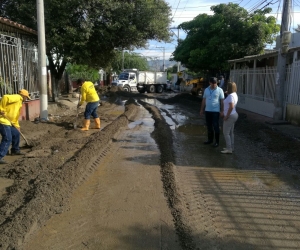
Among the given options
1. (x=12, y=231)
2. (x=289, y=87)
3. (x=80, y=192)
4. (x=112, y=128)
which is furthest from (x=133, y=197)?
(x=289, y=87)

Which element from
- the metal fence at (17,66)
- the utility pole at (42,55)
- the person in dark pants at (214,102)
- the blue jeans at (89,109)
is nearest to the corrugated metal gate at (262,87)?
the person in dark pants at (214,102)

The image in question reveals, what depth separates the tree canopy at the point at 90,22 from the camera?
1390 centimetres

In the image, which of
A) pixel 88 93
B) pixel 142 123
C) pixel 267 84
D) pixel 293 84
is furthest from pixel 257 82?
pixel 88 93

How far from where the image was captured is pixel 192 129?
10.7 meters

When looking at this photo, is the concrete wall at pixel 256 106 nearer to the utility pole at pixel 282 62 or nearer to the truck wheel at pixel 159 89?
the utility pole at pixel 282 62

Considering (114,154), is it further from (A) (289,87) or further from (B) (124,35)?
(B) (124,35)

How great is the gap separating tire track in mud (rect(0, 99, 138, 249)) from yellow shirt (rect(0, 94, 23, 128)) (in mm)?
871

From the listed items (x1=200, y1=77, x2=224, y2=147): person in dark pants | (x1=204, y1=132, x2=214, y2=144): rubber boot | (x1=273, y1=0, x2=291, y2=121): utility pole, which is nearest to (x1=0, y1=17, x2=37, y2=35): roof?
(x1=200, y1=77, x2=224, y2=147): person in dark pants

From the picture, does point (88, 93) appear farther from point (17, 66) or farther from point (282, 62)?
point (282, 62)

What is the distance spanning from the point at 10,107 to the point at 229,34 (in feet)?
55.6

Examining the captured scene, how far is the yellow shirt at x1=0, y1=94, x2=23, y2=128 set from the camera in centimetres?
624

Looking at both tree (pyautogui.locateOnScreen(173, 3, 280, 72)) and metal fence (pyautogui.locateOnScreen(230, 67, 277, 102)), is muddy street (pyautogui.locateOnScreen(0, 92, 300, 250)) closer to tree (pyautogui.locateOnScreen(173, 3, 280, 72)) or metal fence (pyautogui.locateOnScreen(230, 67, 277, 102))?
metal fence (pyautogui.locateOnScreen(230, 67, 277, 102))

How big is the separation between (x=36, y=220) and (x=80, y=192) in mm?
1103

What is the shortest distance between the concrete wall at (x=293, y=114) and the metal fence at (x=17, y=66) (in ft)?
31.3
